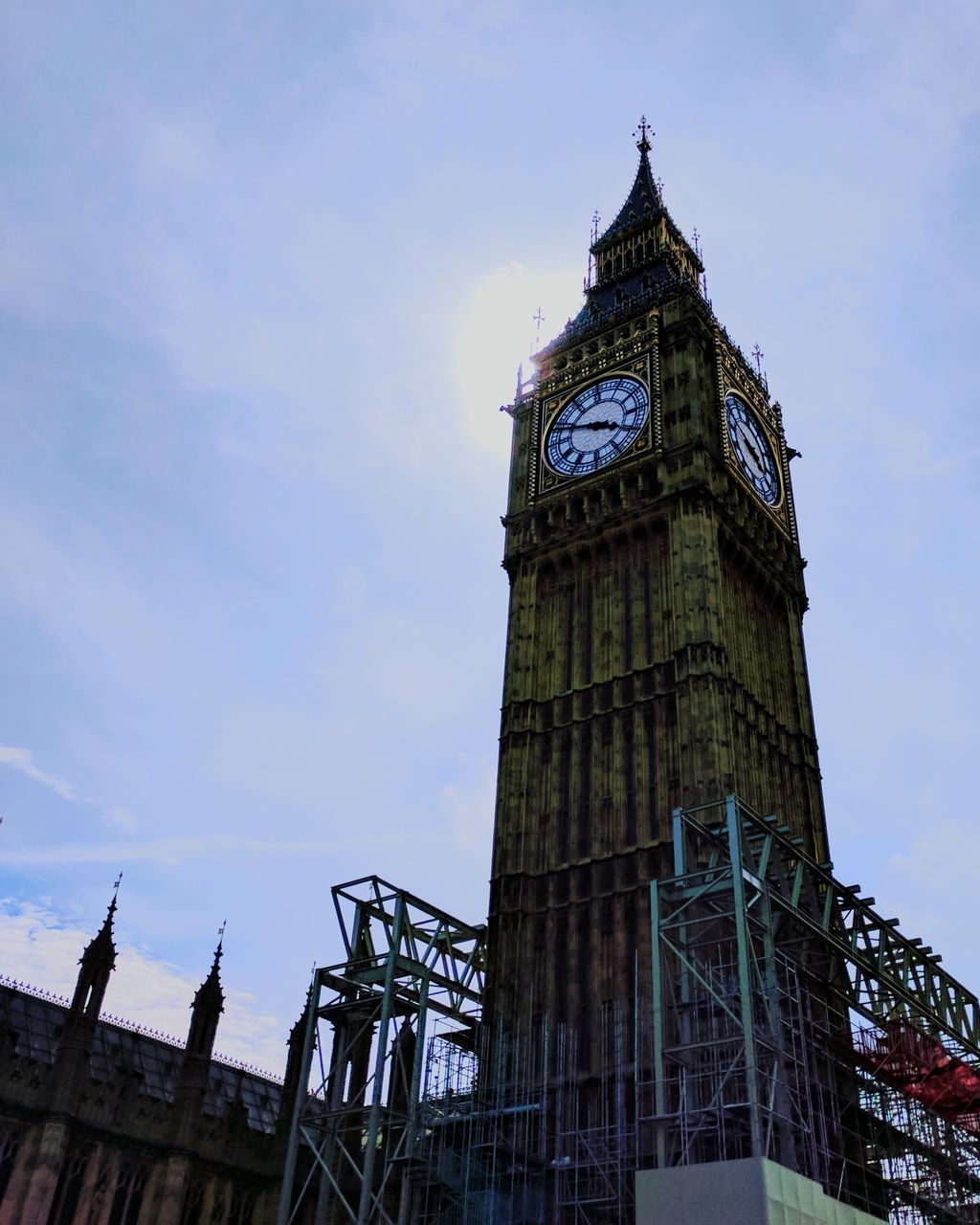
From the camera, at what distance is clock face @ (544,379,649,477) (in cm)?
6750

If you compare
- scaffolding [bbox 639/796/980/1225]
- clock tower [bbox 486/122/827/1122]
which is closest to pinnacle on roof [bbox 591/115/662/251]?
clock tower [bbox 486/122/827/1122]

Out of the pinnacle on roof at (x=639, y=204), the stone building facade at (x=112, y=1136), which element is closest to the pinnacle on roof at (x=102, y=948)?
the stone building facade at (x=112, y=1136)

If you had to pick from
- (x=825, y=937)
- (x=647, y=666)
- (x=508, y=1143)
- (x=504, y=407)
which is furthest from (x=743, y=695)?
(x=504, y=407)

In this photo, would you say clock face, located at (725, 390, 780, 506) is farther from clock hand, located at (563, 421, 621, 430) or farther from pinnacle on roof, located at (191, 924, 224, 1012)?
pinnacle on roof, located at (191, 924, 224, 1012)

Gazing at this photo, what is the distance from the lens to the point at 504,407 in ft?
253

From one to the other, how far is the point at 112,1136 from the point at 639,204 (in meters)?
70.8

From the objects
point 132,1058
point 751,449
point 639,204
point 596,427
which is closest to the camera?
point 132,1058

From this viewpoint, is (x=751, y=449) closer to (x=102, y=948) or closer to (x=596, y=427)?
(x=596, y=427)

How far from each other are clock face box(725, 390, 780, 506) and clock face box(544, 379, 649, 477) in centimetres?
534

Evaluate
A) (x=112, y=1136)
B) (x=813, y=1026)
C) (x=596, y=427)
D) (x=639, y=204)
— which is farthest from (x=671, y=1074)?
(x=639, y=204)

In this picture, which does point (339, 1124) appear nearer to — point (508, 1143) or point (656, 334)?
point (508, 1143)

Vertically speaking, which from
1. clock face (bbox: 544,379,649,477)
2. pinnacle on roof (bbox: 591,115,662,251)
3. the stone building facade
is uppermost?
pinnacle on roof (bbox: 591,115,662,251)

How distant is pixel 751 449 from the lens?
233 ft

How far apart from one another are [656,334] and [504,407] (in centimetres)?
1140
